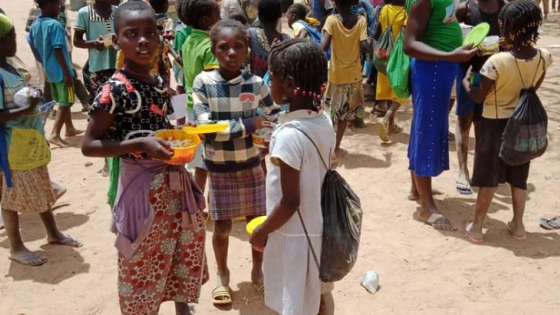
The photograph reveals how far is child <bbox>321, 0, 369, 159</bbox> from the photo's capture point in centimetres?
581

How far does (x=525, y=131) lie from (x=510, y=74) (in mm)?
397

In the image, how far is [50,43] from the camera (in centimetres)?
600

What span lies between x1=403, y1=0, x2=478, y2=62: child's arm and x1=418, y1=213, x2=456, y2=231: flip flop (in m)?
1.24

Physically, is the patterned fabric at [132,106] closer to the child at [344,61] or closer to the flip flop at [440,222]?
the flip flop at [440,222]

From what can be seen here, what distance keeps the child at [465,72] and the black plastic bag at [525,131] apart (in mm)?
974

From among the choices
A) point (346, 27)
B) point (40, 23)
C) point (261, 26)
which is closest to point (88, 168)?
point (40, 23)

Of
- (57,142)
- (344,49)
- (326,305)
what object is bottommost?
(57,142)

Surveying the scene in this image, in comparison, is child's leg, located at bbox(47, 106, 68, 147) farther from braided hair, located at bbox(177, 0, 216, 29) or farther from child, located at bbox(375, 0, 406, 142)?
child, located at bbox(375, 0, 406, 142)

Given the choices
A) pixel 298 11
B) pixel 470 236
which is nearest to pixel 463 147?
pixel 470 236

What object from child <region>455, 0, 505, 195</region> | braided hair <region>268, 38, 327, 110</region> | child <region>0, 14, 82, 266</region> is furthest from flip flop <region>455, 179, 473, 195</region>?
child <region>0, 14, 82, 266</region>

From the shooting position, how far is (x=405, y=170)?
5652 millimetres

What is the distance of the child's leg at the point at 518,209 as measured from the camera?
418 cm

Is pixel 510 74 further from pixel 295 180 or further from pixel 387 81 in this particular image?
pixel 387 81

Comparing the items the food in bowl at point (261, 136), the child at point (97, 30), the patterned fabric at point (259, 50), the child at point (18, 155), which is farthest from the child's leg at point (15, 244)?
the patterned fabric at point (259, 50)
